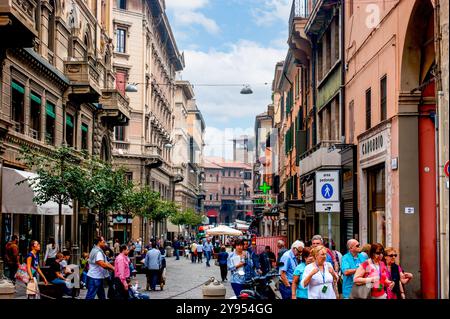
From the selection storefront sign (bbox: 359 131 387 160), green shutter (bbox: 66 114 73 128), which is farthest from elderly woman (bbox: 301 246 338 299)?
green shutter (bbox: 66 114 73 128)

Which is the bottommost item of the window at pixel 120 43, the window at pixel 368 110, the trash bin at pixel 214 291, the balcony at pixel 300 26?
the trash bin at pixel 214 291

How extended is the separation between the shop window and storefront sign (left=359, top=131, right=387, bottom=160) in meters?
17.2

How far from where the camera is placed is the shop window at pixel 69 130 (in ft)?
118

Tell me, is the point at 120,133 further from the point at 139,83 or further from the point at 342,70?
the point at 342,70

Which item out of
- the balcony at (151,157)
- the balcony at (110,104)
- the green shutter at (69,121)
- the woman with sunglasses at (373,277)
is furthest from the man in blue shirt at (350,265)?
the balcony at (151,157)

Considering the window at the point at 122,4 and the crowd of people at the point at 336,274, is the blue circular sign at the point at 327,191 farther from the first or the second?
the window at the point at 122,4

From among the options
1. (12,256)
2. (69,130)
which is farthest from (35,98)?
(12,256)

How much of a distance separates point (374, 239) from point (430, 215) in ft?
13.2

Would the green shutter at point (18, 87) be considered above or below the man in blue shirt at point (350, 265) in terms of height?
above

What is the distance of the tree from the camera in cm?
2545

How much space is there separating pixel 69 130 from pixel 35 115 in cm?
621

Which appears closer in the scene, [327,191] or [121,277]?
[327,191]

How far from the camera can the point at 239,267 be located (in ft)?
53.6

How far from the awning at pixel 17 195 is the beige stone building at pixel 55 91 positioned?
0.21ft
